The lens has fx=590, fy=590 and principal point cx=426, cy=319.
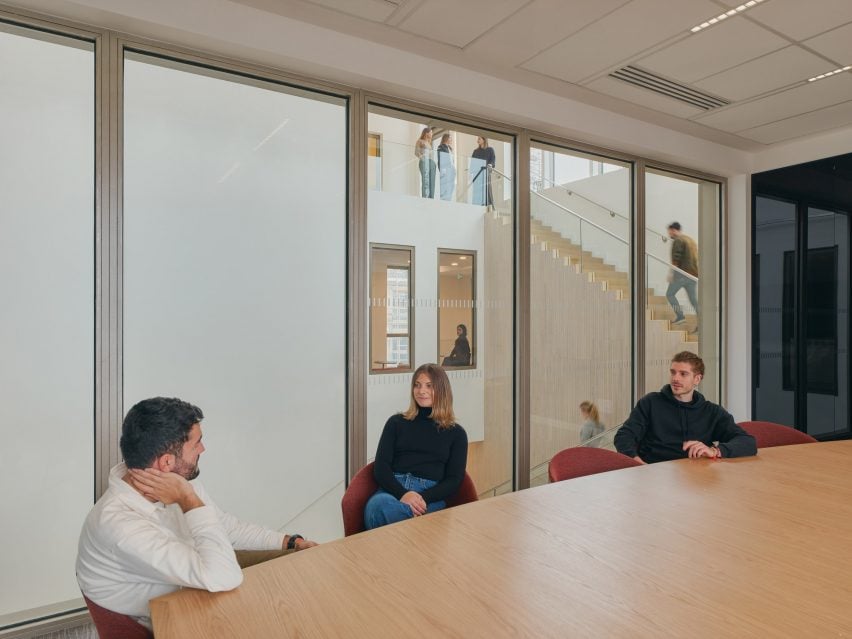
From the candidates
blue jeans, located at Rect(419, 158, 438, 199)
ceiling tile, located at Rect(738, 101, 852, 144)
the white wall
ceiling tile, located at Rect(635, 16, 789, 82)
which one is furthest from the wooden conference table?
ceiling tile, located at Rect(738, 101, 852, 144)

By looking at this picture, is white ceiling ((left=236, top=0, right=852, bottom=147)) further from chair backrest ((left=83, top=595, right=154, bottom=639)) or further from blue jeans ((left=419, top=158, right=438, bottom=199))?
chair backrest ((left=83, top=595, right=154, bottom=639))

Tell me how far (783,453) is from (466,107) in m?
2.87

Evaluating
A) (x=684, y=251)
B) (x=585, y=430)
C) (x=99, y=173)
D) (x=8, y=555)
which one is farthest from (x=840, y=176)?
(x=8, y=555)

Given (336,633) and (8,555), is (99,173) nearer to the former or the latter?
(8,555)

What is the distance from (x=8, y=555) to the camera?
279 cm

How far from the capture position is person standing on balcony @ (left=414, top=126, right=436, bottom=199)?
404 centimetres

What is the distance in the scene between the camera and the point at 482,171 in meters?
4.36

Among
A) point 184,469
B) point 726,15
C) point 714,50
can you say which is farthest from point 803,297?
point 184,469

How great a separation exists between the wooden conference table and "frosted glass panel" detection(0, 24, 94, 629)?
1841 millimetres

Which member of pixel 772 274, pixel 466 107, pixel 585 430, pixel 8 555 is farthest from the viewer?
pixel 772 274

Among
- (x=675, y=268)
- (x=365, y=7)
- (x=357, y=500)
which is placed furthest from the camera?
(x=675, y=268)

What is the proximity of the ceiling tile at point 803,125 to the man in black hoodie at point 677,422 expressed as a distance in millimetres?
2881

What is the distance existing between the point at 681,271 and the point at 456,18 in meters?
Answer: 3.50

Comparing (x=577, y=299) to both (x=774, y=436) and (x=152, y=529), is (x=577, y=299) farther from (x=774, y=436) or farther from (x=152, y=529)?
(x=152, y=529)
